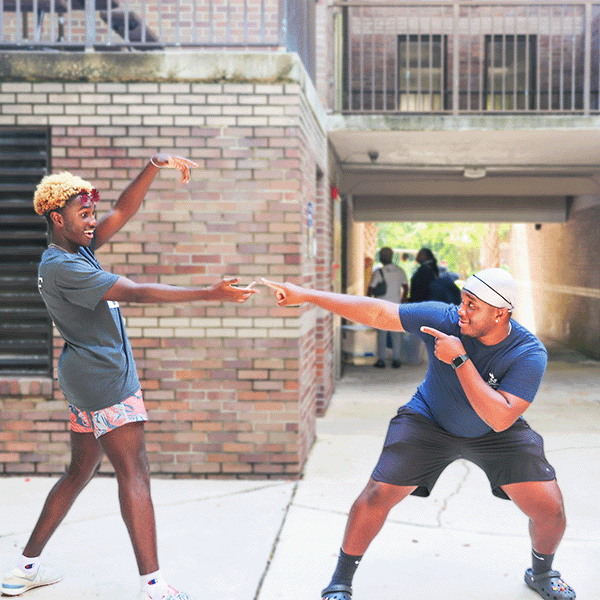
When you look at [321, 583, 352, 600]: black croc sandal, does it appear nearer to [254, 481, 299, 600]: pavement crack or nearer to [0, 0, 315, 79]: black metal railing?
[254, 481, 299, 600]: pavement crack

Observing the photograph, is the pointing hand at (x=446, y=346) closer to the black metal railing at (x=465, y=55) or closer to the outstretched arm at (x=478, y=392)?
the outstretched arm at (x=478, y=392)

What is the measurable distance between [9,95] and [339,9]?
5189 mm

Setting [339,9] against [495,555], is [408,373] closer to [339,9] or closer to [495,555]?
[339,9]

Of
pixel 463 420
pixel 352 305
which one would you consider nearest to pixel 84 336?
pixel 352 305

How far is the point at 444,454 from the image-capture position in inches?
134

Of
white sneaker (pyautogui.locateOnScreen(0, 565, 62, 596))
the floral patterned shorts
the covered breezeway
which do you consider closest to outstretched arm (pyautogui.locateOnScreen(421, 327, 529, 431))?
the floral patterned shorts

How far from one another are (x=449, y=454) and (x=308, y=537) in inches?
53.4

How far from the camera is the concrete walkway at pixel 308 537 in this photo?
3744 mm

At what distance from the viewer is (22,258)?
19.0 feet

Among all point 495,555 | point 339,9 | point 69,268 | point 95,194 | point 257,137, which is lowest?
point 495,555

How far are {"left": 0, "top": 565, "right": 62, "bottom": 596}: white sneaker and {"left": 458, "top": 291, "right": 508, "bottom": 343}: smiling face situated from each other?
229cm

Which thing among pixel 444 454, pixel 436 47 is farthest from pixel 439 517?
pixel 436 47

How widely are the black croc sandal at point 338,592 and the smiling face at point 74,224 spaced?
185 cm

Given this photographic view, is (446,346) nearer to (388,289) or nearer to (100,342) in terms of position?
(100,342)
